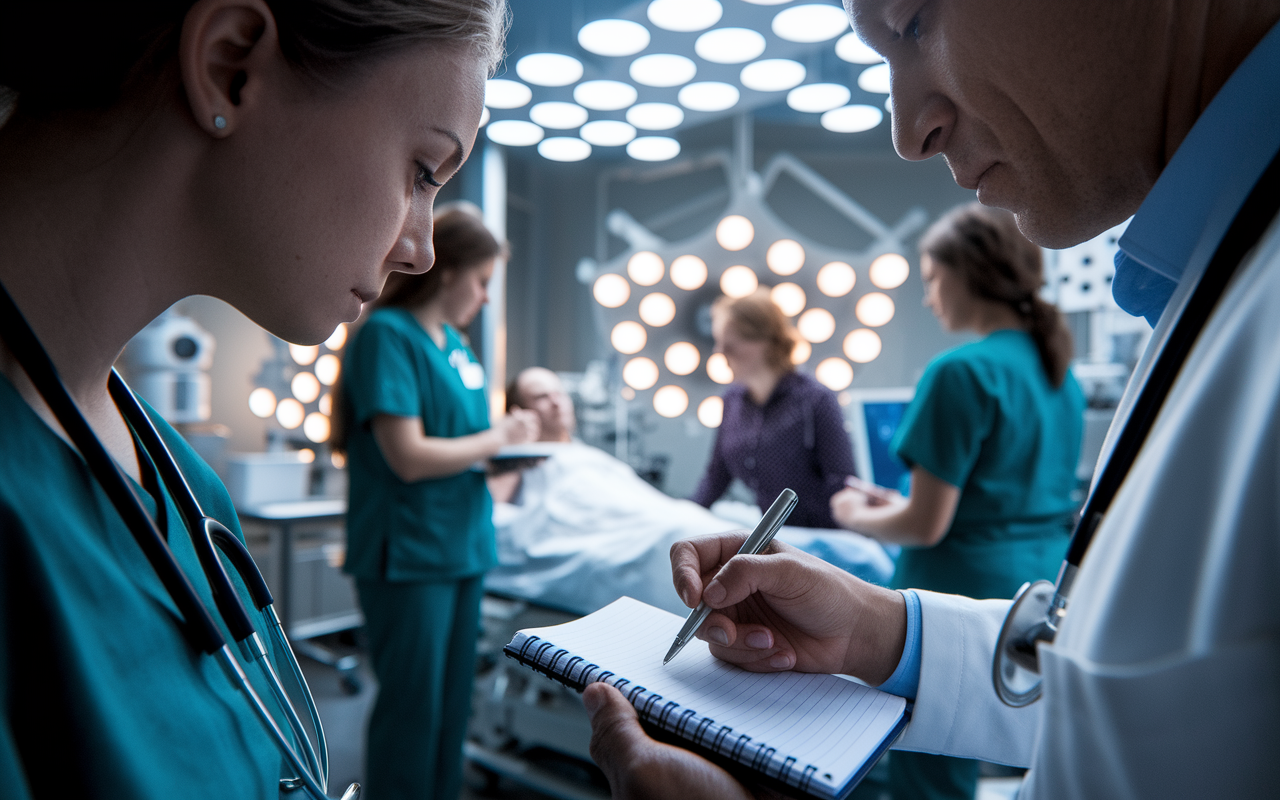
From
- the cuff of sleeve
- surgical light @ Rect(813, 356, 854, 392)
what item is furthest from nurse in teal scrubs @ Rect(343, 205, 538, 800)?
surgical light @ Rect(813, 356, 854, 392)

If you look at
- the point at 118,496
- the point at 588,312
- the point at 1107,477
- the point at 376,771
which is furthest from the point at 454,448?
the point at 588,312

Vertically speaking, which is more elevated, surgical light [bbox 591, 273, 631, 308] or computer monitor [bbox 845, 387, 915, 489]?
surgical light [bbox 591, 273, 631, 308]

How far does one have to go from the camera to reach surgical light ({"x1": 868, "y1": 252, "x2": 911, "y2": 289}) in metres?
3.33

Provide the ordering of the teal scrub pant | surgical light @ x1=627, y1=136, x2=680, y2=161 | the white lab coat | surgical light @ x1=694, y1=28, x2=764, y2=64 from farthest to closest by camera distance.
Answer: surgical light @ x1=627, y1=136, x2=680, y2=161 < surgical light @ x1=694, y1=28, x2=764, y2=64 < the teal scrub pant < the white lab coat

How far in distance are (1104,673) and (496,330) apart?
9.39 ft

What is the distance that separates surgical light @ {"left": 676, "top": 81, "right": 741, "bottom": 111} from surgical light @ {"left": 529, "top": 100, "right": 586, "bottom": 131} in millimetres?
377

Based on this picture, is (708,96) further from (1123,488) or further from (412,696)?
(1123,488)

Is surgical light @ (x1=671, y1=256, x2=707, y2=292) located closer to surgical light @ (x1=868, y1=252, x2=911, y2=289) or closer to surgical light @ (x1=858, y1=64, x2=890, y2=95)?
surgical light @ (x1=868, y1=252, x2=911, y2=289)

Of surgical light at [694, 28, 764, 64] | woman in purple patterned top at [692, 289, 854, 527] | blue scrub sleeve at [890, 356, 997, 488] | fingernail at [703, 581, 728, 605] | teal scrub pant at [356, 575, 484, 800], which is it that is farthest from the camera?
woman in purple patterned top at [692, 289, 854, 527]

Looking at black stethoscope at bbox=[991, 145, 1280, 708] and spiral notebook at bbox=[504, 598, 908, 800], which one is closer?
black stethoscope at bbox=[991, 145, 1280, 708]

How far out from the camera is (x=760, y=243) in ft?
11.0

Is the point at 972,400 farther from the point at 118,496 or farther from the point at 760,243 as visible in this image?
the point at 760,243

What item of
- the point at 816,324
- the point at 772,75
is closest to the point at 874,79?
the point at 772,75

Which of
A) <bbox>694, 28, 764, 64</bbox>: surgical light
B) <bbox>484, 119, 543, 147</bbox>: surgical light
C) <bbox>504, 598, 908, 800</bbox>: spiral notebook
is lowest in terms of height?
<bbox>504, 598, 908, 800</bbox>: spiral notebook
